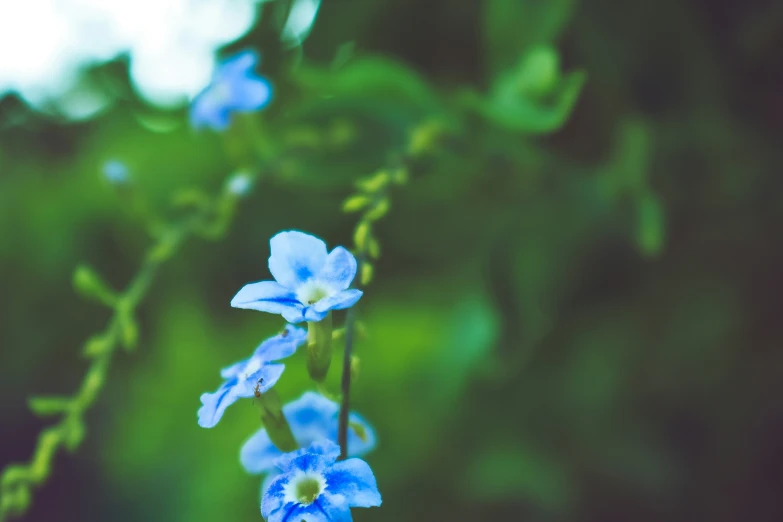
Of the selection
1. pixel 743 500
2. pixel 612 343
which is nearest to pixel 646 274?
pixel 612 343

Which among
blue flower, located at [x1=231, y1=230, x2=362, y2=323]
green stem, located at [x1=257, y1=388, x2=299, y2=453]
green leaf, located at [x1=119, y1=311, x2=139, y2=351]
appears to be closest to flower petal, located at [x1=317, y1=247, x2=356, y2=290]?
blue flower, located at [x1=231, y1=230, x2=362, y2=323]

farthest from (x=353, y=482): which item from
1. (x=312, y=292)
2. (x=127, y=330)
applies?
(x=127, y=330)

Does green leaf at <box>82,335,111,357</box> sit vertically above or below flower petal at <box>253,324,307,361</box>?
above

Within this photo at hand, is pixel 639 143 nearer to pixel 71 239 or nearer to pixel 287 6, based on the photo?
pixel 287 6

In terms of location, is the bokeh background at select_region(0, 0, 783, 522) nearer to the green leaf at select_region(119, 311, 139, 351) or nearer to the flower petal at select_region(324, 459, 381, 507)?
the green leaf at select_region(119, 311, 139, 351)

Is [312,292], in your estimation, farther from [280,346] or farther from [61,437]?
[61,437]

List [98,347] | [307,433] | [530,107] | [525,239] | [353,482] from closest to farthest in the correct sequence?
1. [353,482]
2. [307,433]
3. [98,347]
4. [530,107]
5. [525,239]

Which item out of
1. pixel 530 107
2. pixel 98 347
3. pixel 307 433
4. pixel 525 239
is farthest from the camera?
pixel 525 239

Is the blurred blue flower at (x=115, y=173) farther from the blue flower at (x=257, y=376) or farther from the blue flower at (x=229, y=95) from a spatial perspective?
the blue flower at (x=257, y=376)
